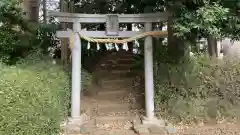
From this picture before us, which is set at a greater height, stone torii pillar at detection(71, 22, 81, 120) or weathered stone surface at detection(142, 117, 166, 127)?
stone torii pillar at detection(71, 22, 81, 120)

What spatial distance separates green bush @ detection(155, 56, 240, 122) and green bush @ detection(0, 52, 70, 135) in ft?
8.56

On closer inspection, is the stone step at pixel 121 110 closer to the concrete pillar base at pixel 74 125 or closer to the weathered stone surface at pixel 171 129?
the concrete pillar base at pixel 74 125

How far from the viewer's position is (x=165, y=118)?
309 inches

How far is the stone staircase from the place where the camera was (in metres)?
7.74

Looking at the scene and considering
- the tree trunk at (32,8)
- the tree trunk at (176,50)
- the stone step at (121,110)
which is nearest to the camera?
the stone step at (121,110)

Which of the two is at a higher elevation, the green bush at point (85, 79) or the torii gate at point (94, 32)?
the torii gate at point (94, 32)

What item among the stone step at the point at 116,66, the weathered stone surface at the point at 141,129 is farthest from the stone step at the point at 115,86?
the weathered stone surface at the point at 141,129

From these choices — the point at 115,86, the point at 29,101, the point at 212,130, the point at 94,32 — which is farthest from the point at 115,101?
the point at 29,101

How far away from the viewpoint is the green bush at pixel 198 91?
25.9ft

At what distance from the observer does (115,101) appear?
28.9ft

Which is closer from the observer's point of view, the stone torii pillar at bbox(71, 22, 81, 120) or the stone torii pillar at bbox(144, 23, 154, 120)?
the stone torii pillar at bbox(71, 22, 81, 120)

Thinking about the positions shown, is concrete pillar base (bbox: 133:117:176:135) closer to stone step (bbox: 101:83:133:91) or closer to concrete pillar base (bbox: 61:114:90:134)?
concrete pillar base (bbox: 61:114:90:134)

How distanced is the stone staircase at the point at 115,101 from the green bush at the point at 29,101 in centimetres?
147

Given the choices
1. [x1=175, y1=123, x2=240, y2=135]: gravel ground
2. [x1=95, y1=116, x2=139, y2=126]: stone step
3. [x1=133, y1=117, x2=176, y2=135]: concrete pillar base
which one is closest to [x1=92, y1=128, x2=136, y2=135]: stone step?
[x1=133, y1=117, x2=176, y2=135]: concrete pillar base
